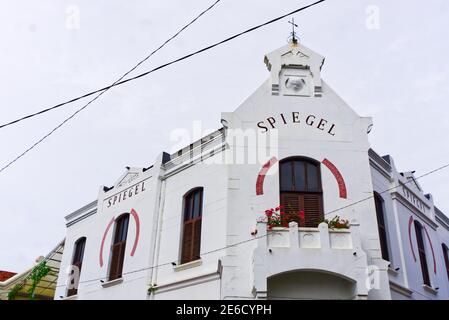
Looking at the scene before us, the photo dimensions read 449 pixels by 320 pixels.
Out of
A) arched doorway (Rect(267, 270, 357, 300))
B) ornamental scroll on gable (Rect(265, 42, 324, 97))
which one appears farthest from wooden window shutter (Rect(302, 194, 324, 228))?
ornamental scroll on gable (Rect(265, 42, 324, 97))

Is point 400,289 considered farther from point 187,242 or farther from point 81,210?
point 81,210

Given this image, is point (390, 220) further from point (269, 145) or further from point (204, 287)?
point (204, 287)

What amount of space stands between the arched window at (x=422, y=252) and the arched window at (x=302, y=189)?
5578mm

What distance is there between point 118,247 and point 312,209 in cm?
754

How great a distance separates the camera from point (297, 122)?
14.1m

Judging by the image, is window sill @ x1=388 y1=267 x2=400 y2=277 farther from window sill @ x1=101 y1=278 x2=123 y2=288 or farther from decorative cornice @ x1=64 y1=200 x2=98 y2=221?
decorative cornice @ x1=64 y1=200 x2=98 y2=221

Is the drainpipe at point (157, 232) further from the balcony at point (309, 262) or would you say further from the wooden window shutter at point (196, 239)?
the balcony at point (309, 262)

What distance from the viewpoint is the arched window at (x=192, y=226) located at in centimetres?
1406

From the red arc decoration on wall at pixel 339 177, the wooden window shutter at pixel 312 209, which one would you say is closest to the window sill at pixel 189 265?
the wooden window shutter at pixel 312 209

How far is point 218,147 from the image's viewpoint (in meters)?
14.6

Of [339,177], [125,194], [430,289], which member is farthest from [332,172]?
[125,194]

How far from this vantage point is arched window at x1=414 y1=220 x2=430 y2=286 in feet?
52.5
